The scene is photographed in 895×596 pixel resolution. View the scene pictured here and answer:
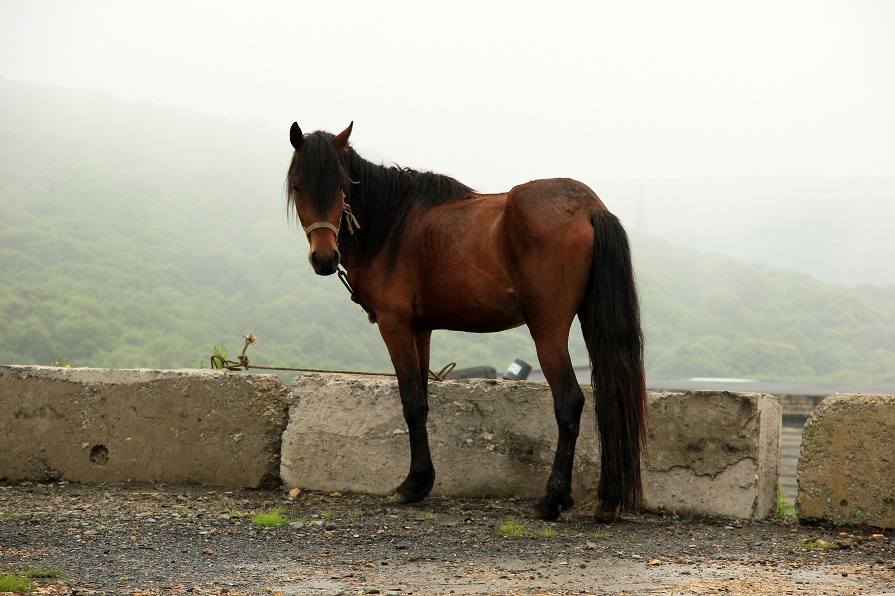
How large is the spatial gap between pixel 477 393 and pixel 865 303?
7687 cm

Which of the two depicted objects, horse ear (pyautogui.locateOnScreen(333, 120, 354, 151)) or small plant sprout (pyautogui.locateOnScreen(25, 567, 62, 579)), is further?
horse ear (pyautogui.locateOnScreen(333, 120, 354, 151))

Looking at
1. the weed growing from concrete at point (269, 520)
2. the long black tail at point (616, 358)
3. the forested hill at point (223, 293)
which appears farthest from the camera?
the forested hill at point (223, 293)

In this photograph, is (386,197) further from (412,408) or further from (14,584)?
(14,584)

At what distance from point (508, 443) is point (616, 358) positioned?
1206 millimetres

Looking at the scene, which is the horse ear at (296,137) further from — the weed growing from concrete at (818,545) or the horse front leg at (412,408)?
the weed growing from concrete at (818,545)

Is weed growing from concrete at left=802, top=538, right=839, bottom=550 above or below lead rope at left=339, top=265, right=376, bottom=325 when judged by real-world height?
below

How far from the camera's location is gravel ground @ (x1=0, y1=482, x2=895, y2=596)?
3.26m

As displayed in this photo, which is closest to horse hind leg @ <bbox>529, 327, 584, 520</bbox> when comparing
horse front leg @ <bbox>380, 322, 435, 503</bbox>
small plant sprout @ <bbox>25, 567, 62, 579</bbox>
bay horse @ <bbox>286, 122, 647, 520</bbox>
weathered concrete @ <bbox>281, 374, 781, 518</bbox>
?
bay horse @ <bbox>286, 122, 647, 520</bbox>

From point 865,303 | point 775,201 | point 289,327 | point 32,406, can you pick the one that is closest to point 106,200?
point 289,327

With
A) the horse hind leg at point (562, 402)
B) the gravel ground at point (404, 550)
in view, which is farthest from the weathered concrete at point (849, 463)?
the horse hind leg at point (562, 402)

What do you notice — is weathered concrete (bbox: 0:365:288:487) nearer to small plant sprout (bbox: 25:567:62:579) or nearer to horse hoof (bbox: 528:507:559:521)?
horse hoof (bbox: 528:507:559:521)

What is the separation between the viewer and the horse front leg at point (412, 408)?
4902mm

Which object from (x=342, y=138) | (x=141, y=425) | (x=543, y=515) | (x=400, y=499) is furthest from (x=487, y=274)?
(x=141, y=425)

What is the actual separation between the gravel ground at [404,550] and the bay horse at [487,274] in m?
0.38
